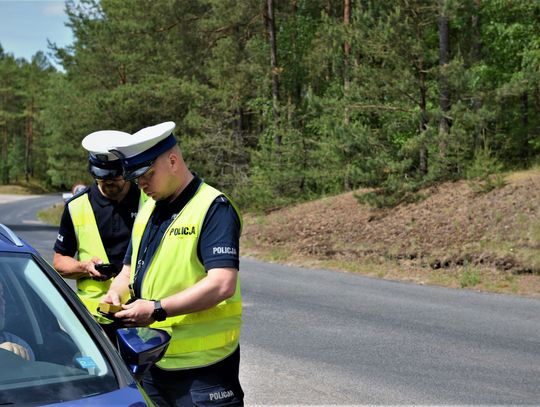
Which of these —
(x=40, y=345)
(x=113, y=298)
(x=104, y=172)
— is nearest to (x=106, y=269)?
(x=104, y=172)

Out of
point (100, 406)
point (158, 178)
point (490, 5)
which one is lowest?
point (100, 406)

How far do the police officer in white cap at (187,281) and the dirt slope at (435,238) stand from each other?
11002 millimetres

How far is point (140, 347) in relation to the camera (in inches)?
121

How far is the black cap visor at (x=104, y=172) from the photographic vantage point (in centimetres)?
478

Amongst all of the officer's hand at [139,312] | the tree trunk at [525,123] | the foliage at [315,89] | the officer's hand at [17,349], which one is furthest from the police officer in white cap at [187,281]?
the tree trunk at [525,123]

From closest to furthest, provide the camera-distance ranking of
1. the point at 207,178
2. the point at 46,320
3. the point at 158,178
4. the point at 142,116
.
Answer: the point at 46,320, the point at 158,178, the point at 207,178, the point at 142,116

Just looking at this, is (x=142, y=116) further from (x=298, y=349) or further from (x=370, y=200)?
(x=298, y=349)

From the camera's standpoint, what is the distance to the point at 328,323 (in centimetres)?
1052

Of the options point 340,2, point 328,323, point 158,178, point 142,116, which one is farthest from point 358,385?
point 340,2

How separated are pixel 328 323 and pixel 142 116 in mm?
29444

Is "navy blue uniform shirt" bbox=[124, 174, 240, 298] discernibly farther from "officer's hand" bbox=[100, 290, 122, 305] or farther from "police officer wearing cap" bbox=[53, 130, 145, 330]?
"police officer wearing cap" bbox=[53, 130, 145, 330]

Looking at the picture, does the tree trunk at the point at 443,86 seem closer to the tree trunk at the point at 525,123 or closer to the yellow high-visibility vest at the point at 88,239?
the tree trunk at the point at 525,123

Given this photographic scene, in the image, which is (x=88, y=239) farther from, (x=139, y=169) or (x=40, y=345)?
(x=40, y=345)

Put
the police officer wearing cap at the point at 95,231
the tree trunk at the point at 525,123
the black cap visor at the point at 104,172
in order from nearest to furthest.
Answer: the black cap visor at the point at 104,172, the police officer wearing cap at the point at 95,231, the tree trunk at the point at 525,123
